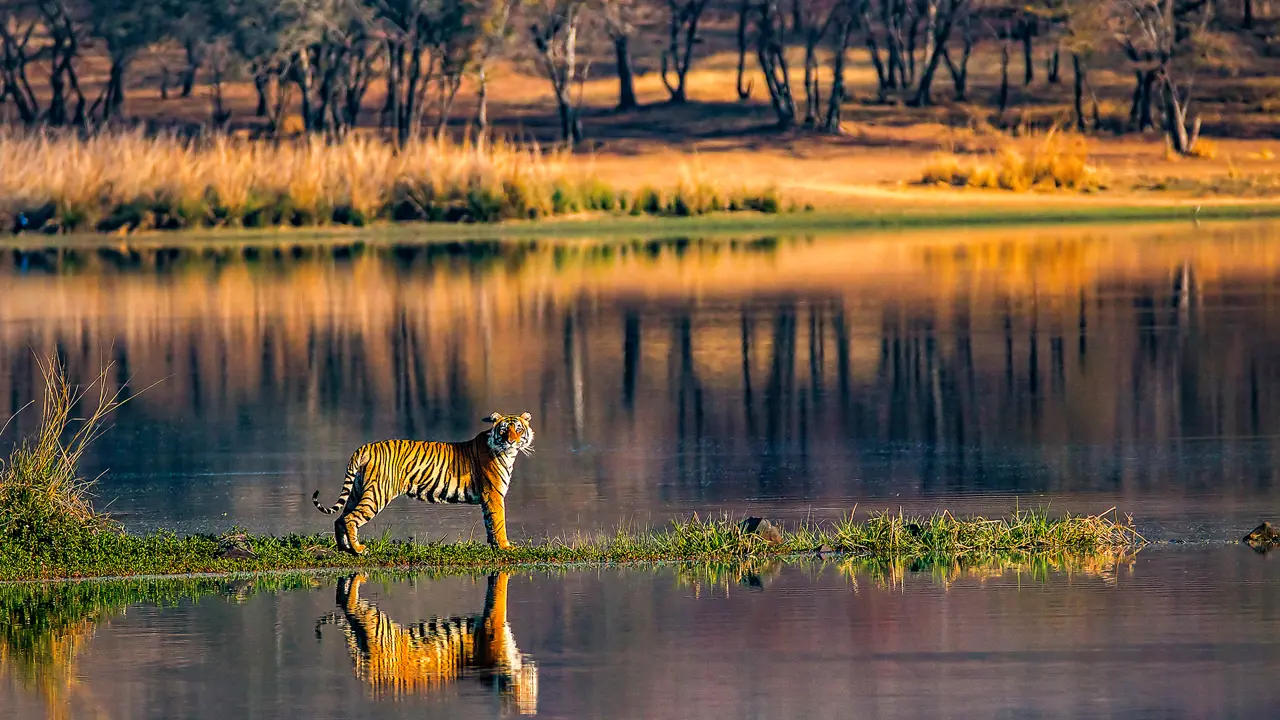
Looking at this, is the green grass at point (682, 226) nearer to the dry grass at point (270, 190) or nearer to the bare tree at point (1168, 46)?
the dry grass at point (270, 190)

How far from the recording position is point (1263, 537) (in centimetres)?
1083

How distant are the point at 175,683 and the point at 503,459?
249 centimetres

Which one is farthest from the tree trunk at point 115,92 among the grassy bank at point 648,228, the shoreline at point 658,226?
the grassy bank at point 648,228

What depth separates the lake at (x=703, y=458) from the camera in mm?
8469

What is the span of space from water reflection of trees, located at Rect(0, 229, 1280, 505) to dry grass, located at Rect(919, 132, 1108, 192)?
423 inches

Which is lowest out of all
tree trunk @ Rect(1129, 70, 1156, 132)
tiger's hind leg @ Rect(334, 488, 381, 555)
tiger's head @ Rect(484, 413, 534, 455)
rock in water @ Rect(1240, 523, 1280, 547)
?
tree trunk @ Rect(1129, 70, 1156, 132)

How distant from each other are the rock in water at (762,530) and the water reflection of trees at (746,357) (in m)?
1.77

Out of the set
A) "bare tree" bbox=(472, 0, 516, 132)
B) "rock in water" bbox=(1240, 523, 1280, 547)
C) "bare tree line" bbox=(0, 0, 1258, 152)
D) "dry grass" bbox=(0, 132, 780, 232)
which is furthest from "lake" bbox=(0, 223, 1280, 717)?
"bare tree" bbox=(472, 0, 516, 132)

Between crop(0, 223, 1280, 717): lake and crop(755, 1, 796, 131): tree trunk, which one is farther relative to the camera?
crop(755, 1, 796, 131): tree trunk

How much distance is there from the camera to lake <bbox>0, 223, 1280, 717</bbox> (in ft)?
27.8

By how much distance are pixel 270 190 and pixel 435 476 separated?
29015mm

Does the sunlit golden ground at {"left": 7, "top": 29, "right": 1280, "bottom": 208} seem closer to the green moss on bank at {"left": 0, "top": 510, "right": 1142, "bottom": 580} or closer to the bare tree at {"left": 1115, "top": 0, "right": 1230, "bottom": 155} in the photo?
the bare tree at {"left": 1115, "top": 0, "right": 1230, "bottom": 155}

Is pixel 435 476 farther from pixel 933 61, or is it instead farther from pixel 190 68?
pixel 190 68

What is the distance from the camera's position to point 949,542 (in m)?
10.8
